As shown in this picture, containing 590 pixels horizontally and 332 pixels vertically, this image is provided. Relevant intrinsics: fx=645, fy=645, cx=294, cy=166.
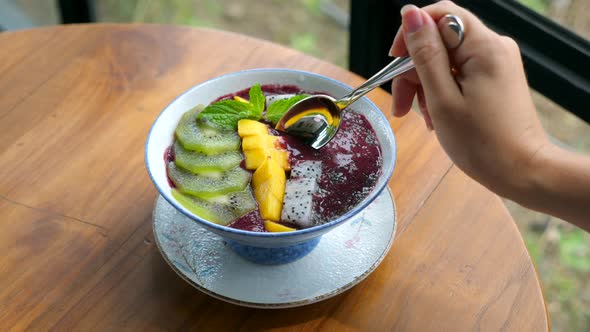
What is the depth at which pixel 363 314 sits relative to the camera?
3.89ft

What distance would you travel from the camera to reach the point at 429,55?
1053 millimetres

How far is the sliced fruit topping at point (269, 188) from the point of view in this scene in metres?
1.15

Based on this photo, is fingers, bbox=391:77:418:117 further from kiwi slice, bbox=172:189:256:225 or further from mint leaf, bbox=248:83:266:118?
kiwi slice, bbox=172:189:256:225

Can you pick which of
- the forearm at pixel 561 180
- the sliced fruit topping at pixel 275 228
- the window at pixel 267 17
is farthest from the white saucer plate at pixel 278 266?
the window at pixel 267 17

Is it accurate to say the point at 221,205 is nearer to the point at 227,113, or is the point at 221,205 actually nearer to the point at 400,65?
the point at 227,113

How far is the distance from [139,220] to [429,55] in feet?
2.24

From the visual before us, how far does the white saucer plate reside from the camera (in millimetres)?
1185

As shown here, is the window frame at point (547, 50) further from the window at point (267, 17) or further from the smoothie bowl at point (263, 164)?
the window at point (267, 17)

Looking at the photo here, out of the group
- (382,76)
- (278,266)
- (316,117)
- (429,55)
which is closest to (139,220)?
(278,266)

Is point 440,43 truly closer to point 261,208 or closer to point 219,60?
point 261,208

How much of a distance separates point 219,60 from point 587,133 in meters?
1.59

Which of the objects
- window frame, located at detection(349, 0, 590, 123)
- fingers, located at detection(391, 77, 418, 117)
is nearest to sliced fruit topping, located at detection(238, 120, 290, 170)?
fingers, located at detection(391, 77, 418, 117)

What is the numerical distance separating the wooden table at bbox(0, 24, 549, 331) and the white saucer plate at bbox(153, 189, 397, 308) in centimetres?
3


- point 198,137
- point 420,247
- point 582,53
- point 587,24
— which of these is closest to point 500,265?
point 420,247
